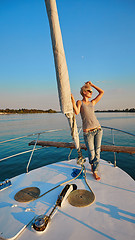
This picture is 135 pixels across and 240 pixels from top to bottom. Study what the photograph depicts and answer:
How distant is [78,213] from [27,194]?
38.3 inches

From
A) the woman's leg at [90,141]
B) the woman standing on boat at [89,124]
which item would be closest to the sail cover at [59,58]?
the woman standing on boat at [89,124]

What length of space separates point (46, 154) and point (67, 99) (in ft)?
23.7

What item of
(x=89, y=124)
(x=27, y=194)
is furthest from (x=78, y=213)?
(x=89, y=124)

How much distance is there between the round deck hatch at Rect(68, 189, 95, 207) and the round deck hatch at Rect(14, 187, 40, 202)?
24.4 inches

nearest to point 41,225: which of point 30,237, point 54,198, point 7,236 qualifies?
point 30,237

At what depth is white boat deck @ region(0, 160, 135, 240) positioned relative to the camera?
4.28 ft

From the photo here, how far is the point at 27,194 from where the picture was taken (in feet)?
6.61

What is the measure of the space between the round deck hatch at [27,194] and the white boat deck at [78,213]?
0.25 ft

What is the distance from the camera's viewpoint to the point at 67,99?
5.60ft

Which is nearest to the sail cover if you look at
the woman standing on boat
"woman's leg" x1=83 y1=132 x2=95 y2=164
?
the woman standing on boat

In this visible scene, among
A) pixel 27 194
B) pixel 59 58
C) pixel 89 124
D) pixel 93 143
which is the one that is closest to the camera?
pixel 59 58

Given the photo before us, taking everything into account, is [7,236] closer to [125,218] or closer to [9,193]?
[9,193]

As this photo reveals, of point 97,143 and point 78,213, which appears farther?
point 97,143

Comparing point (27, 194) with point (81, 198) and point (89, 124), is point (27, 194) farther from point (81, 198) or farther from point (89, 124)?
point (89, 124)
